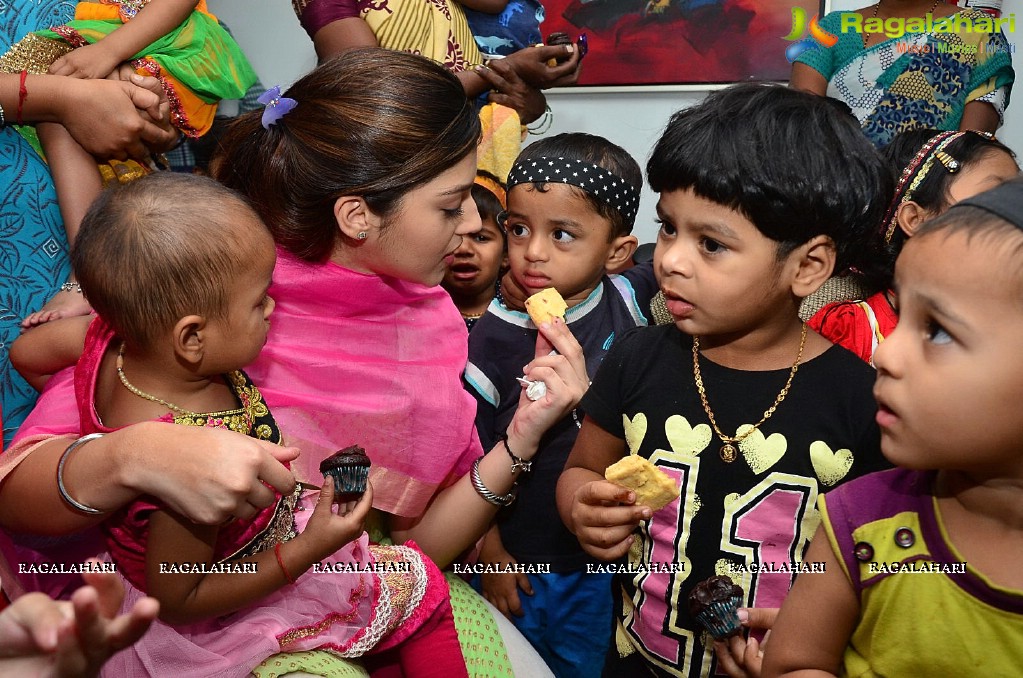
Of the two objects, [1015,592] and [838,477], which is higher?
[1015,592]

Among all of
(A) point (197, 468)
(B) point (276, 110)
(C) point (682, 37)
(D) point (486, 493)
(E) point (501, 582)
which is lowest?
(E) point (501, 582)

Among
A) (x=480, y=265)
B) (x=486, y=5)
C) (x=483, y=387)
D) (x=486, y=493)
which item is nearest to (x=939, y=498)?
(x=486, y=493)

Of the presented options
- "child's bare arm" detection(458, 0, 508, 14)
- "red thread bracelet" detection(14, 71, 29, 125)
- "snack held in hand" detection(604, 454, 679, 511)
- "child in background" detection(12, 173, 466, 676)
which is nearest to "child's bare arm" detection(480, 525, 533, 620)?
"child in background" detection(12, 173, 466, 676)

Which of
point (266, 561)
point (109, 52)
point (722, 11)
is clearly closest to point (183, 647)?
point (266, 561)

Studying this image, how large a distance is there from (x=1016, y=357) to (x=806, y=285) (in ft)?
1.79

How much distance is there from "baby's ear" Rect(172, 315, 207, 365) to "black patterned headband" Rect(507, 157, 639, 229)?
1.04m

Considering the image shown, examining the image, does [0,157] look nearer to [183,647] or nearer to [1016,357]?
[183,647]

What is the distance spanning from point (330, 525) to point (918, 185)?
1.66 m

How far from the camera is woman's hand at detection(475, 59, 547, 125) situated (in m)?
2.73

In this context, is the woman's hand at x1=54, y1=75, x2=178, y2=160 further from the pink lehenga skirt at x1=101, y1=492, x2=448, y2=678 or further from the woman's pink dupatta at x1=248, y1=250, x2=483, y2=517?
the pink lehenga skirt at x1=101, y1=492, x2=448, y2=678

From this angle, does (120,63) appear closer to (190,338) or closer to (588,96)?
(190,338)

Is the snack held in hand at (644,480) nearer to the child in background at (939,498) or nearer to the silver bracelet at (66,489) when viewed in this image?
the child in background at (939,498)

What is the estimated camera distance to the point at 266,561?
4.31ft

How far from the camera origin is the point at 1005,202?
930 mm
